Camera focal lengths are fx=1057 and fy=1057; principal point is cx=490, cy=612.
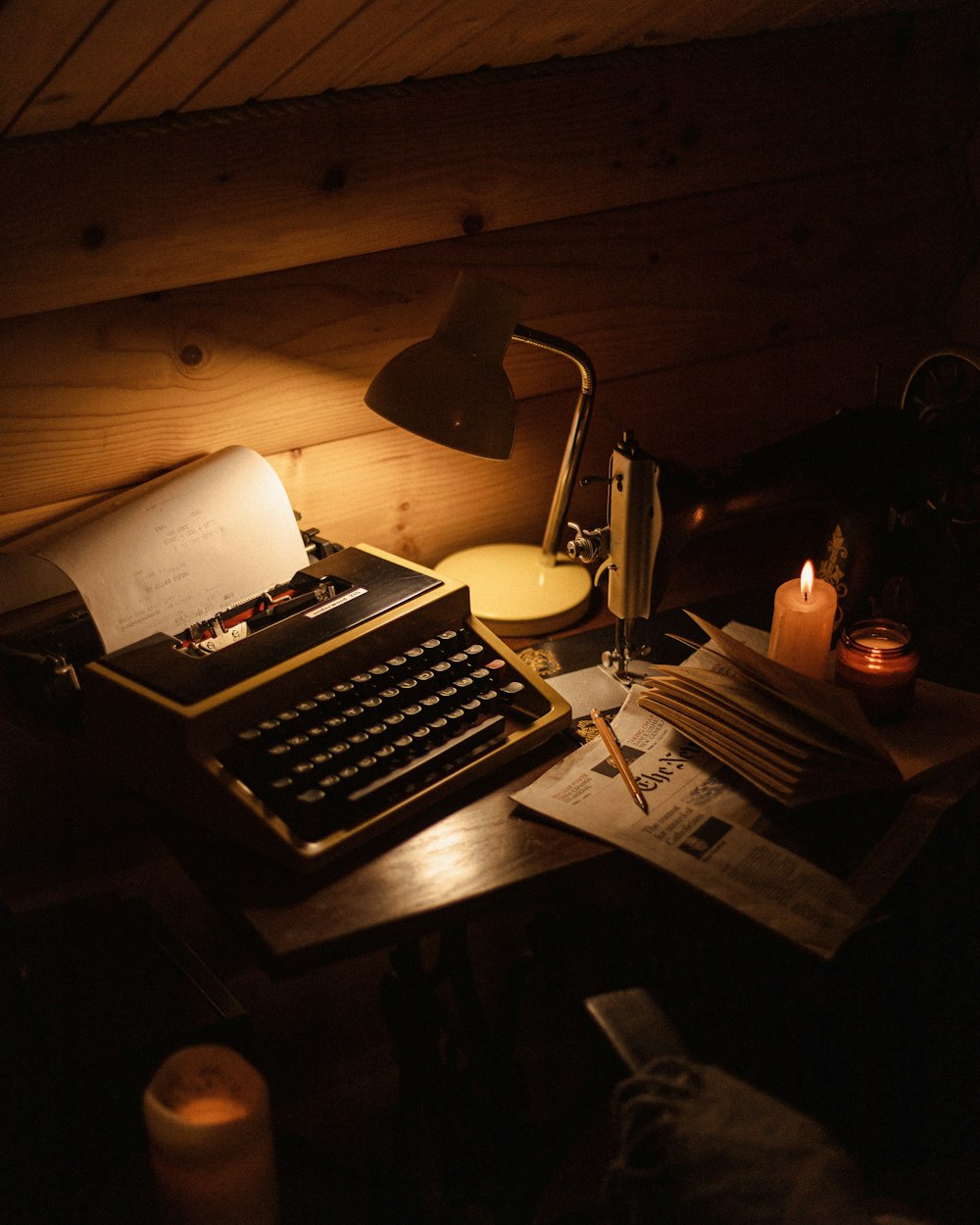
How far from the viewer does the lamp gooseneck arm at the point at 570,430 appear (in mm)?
→ 1406

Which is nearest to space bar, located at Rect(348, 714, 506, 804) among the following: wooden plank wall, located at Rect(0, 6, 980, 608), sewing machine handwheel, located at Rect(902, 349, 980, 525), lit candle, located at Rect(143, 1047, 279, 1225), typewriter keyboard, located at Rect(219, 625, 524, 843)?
typewriter keyboard, located at Rect(219, 625, 524, 843)

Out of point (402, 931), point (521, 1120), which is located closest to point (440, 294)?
point (402, 931)

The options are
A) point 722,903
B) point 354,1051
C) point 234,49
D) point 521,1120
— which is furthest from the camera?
point 354,1051

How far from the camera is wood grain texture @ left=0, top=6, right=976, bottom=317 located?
1350 mm

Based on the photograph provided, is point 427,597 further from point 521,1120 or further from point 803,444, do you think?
point 521,1120

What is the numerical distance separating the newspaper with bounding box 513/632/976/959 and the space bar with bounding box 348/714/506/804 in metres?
0.08

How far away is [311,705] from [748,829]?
19.6 inches

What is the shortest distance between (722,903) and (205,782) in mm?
540

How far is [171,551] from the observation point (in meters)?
1.29

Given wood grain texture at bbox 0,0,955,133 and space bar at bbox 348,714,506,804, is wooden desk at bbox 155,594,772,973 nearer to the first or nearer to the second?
space bar at bbox 348,714,506,804

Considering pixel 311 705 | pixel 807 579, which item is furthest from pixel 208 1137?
pixel 807 579

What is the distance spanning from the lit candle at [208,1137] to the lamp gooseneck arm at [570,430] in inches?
Answer: 32.6

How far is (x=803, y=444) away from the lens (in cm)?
142

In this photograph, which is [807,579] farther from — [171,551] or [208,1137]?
[208,1137]
